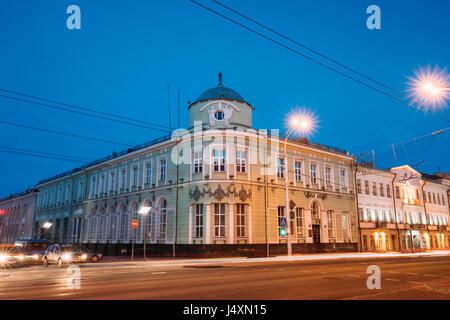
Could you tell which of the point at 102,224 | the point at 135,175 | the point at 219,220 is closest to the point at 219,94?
the point at 219,220

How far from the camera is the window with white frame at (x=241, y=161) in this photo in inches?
1259

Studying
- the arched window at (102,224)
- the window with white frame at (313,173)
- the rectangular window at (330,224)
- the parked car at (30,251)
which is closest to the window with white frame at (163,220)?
the parked car at (30,251)

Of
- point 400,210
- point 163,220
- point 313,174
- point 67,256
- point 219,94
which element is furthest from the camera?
point 400,210

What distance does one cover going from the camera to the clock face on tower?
33750 mm

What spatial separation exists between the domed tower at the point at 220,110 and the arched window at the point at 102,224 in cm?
1822

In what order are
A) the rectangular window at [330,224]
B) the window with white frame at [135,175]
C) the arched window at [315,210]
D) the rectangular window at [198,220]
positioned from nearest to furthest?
the rectangular window at [198,220] < the arched window at [315,210] < the rectangular window at [330,224] < the window with white frame at [135,175]

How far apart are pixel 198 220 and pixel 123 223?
1349cm

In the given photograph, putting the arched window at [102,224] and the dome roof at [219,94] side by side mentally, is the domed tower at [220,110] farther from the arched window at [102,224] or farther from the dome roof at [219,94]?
the arched window at [102,224]

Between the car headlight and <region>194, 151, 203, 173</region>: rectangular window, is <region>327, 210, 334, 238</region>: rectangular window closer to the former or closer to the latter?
<region>194, 151, 203, 173</region>: rectangular window

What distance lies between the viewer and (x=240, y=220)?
30.8m

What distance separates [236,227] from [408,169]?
1325 inches

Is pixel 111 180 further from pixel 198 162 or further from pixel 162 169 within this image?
pixel 198 162
